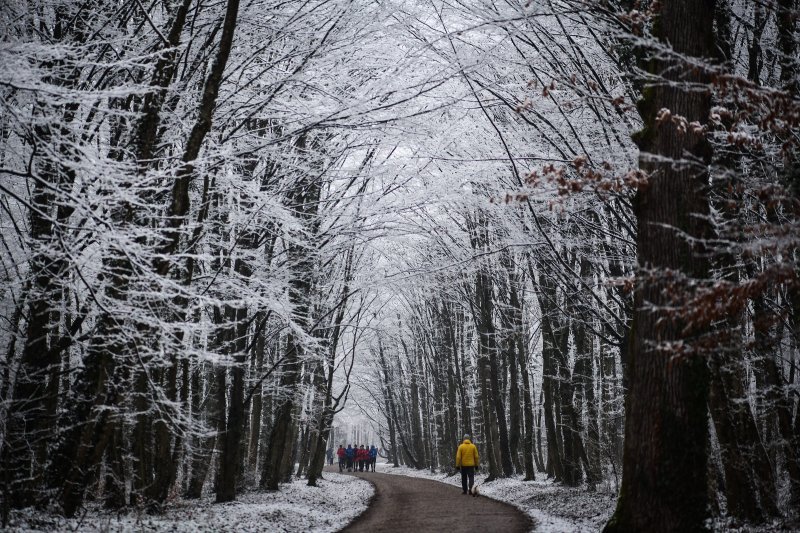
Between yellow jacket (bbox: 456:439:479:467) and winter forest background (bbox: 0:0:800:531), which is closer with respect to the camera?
winter forest background (bbox: 0:0:800:531)

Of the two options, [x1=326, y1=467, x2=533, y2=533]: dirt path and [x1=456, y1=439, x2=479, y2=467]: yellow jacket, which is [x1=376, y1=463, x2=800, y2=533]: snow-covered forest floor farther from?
[x1=456, y1=439, x2=479, y2=467]: yellow jacket

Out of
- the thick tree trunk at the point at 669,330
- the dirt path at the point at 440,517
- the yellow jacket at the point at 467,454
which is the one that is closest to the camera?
the thick tree trunk at the point at 669,330

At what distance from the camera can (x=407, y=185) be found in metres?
11.6

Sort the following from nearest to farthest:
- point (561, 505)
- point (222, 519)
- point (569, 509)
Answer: point (222, 519) → point (569, 509) → point (561, 505)

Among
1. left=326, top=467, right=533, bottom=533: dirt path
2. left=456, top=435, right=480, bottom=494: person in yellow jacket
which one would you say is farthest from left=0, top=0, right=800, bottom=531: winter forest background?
left=456, top=435, right=480, bottom=494: person in yellow jacket

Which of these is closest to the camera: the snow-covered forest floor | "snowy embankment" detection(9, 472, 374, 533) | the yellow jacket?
"snowy embankment" detection(9, 472, 374, 533)

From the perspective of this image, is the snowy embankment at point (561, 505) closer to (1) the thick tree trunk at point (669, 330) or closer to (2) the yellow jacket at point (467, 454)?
(2) the yellow jacket at point (467, 454)

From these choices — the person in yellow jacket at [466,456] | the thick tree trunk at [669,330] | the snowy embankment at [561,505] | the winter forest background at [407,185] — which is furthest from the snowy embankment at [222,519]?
the thick tree trunk at [669,330]

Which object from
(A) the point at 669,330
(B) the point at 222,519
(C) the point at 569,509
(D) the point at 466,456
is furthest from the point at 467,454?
(A) the point at 669,330

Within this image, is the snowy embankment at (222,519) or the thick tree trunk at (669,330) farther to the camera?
the snowy embankment at (222,519)

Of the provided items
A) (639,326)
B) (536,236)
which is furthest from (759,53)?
(639,326)

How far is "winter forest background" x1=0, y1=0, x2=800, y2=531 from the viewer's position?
4.68m

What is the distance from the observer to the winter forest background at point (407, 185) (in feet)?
15.4

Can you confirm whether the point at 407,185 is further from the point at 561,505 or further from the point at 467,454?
the point at 467,454
